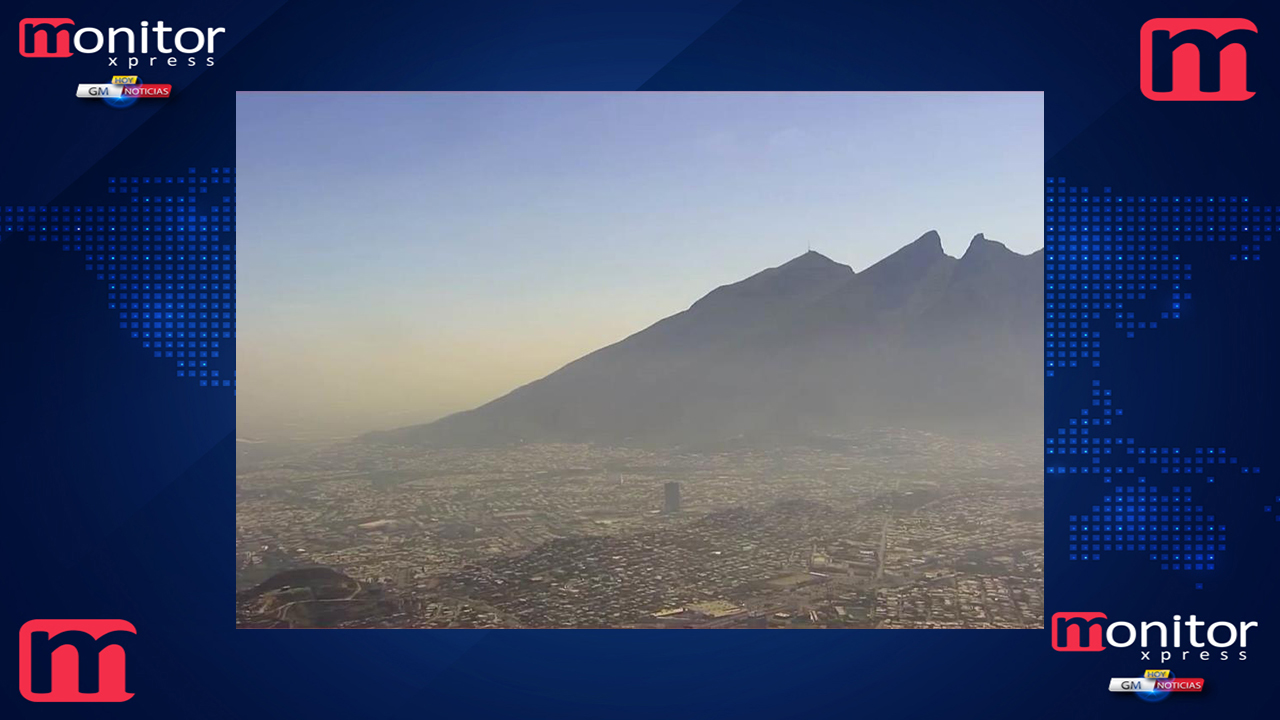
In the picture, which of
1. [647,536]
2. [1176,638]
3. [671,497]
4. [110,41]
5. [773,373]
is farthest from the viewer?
[773,373]

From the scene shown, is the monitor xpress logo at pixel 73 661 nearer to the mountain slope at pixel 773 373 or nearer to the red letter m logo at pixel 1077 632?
the mountain slope at pixel 773 373

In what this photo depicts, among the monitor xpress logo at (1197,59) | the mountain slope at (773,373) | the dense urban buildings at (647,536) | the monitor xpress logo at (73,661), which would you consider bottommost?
the monitor xpress logo at (73,661)

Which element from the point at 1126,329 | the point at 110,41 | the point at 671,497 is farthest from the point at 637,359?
the point at 110,41

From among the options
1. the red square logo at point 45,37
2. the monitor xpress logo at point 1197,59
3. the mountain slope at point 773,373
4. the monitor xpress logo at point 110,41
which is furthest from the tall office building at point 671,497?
the red square logo at point 45,37

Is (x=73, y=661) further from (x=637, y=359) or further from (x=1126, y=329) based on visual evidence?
(x=1126, y=329)

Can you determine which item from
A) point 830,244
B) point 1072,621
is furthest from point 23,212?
point 1072,621

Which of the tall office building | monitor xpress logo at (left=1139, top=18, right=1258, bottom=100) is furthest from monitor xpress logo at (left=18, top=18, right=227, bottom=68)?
monitor xpress logo at (left=1139, top=18, right=1258, bottom=100)

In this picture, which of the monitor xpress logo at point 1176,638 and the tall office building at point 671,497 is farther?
the tall office building at point 671,497

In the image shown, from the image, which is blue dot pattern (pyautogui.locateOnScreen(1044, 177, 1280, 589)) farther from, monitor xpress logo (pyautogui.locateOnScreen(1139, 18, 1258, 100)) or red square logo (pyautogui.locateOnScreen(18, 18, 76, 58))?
red square logo (pyautogui.locateOnScreen(18, 18, 76, 58))
